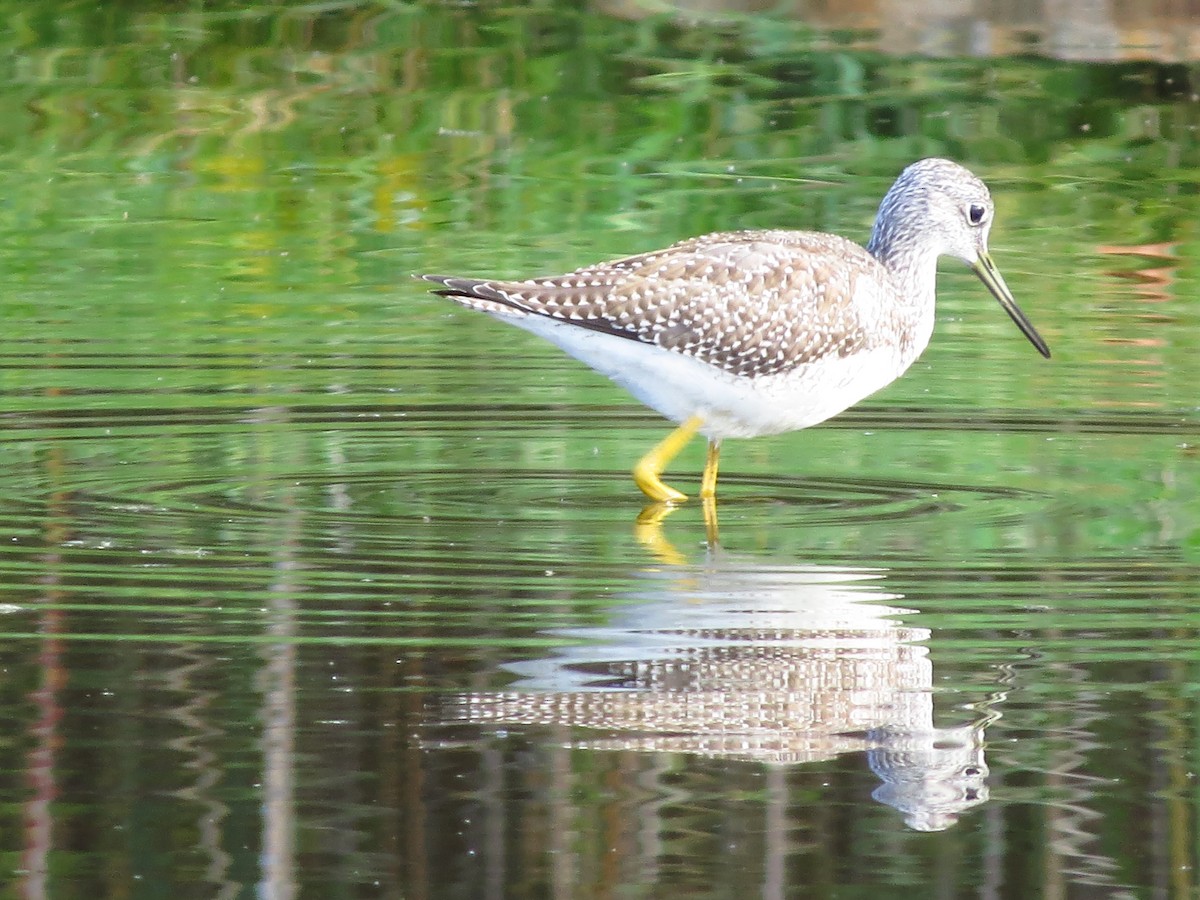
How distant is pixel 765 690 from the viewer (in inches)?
246

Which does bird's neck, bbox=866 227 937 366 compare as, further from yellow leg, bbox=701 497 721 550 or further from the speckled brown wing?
yellow leg, bbox=701 497 721 550

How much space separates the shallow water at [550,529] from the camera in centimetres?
543

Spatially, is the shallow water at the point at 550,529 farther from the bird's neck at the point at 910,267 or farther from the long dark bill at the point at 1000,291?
the bird's neck at the point at 910,267

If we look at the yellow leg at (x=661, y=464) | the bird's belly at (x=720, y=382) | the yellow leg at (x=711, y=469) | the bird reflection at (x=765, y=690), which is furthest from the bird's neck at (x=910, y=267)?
the bird reflection at (x=765, y=690)

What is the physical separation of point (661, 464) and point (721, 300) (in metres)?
0.72

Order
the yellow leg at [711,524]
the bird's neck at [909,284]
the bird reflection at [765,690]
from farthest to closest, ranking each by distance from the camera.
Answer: the bird's neck at [909,284]
the yellow leg at [711,524]
the bird reflection at [765,690]

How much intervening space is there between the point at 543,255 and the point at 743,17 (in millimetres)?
6218

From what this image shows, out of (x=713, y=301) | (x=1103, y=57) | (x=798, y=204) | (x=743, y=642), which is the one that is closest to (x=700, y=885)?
(x=743, y=642)

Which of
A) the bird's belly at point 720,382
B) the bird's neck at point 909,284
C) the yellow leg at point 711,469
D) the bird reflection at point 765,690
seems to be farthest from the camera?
the bird's neck at point 909,284

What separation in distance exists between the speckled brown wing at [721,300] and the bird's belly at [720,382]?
48 mm

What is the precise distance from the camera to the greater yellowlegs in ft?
28.9

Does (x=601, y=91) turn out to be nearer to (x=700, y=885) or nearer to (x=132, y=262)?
(x=132, y=262)

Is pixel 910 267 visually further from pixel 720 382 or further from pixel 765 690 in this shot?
pixel 765 690

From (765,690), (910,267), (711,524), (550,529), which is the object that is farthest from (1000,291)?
(765,690)
